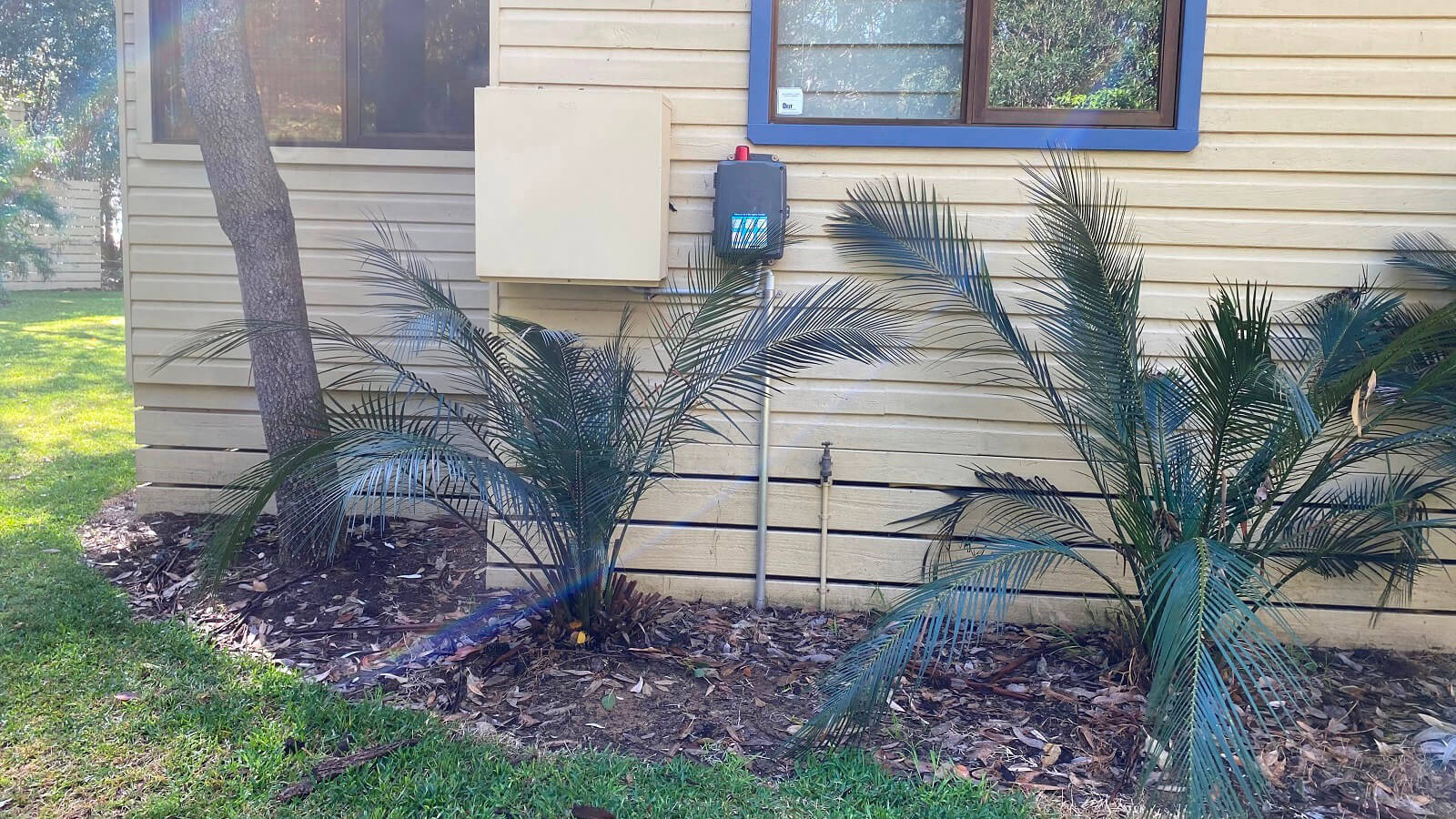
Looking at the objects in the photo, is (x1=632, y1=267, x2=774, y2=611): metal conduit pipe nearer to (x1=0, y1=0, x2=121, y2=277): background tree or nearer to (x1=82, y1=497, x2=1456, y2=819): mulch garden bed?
(x1=82, y1=497, x2=1456, y2=819): mulch garden bed

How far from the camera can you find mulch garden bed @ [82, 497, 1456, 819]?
2.95 m

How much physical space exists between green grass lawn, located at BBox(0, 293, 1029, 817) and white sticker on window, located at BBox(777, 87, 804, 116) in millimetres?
2417

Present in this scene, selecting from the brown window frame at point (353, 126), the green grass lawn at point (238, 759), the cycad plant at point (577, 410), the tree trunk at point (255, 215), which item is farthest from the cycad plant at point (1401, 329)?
the brown window frame at point (353, 126)

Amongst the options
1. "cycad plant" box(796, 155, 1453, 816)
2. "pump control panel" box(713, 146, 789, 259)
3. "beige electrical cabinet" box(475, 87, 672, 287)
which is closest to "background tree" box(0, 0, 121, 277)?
"beige electrical cabinet" box(475, 87, 672, 287)

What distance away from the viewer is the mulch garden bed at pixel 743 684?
295 centimetres

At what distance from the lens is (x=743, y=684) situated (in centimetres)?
341

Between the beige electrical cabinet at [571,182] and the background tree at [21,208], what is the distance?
45.4 feet

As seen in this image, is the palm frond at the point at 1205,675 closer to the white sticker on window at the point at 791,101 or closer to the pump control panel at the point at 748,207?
the pump control panel at the point at 748,207

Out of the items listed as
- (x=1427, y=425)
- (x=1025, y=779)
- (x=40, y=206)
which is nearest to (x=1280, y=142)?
(x=1427, y=425)

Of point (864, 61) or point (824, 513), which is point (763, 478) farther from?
point (864, 61)

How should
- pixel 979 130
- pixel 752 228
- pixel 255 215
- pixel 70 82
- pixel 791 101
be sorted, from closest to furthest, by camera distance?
pixel 752 228
pixel 979 130
pixel 791 101
pixel 255 215
pixel 70 82

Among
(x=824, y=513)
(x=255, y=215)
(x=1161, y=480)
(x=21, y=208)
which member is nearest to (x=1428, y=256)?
(x=1161, y=480)

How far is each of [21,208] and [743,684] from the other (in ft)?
51.8

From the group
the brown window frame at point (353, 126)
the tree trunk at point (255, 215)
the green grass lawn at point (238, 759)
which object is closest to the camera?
the green grass lawn at point (238, 759)
